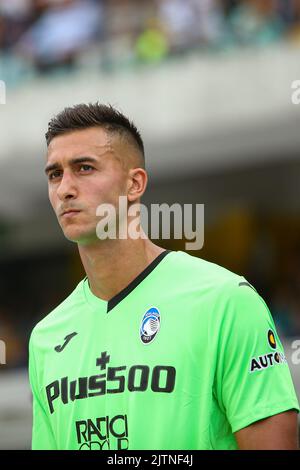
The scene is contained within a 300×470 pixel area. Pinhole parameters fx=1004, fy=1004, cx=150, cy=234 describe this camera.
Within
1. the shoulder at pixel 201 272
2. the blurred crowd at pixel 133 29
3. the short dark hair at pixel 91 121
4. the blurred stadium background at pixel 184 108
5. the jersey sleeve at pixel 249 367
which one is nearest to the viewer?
the jersey sleeve at pixel 249 367

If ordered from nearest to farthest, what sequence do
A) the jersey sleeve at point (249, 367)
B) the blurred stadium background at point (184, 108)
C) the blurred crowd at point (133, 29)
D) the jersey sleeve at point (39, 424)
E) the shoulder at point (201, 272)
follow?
the jersey sleeve at point (249, 367), the shoulder at point (201, 272), the jersey sleeve at point (39, 424), the blurred stadium background at point (184, 108), the blurred crowd at point (133, 29)

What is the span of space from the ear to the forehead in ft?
0.43

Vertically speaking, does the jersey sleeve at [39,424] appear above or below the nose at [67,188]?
below

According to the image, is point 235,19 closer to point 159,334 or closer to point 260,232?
point 260,232

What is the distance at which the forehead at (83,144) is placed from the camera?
3498mm

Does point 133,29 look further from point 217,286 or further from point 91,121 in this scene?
point 217,286

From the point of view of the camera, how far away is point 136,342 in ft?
11.4

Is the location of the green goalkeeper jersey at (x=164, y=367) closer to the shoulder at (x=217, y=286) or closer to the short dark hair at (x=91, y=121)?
the shoulder at (x=217, y=286)

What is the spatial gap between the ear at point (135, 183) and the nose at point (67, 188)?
21 cm

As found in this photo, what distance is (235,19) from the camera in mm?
10977

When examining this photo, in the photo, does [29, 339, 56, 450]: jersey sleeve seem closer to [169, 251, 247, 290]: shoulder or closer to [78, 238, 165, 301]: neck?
[78, 238, 165, 301]: neck

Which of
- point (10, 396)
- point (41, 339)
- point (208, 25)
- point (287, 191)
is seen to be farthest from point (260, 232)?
point (41, 339)

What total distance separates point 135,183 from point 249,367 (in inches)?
31.7

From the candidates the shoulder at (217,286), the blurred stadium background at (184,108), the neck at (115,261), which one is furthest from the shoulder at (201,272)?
the blurred stadium background at (184,108)
